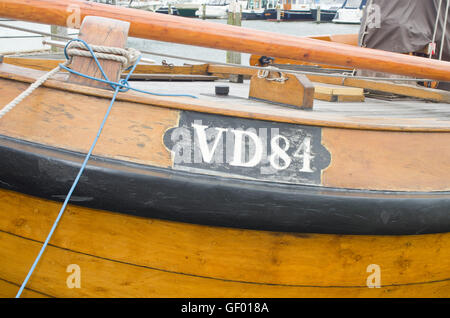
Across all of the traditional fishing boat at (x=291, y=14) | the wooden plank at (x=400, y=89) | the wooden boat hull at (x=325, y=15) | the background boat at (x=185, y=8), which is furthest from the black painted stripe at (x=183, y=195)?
the wooden boat hull at (x=325, y=15)

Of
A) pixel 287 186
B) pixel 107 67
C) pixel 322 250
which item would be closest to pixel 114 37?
pixel 107 67

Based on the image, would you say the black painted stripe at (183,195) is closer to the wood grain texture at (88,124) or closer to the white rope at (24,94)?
the wood grain texture at (88,124)

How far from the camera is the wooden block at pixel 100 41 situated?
6.21 feet

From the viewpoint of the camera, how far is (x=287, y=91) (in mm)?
2781

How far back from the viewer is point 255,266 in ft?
6.50

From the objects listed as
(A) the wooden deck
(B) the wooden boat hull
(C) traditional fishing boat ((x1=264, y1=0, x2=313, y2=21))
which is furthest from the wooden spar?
(B) the wooden boat hull

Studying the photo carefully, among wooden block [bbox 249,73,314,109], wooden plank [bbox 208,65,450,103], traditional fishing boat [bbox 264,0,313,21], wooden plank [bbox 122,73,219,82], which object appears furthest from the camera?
traditional fishing boat [bbox 264,0,313,21]

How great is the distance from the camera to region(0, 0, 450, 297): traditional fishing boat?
1800 millimetres

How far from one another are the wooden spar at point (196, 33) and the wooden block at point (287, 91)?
490 mm

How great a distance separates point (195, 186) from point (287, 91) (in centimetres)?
120

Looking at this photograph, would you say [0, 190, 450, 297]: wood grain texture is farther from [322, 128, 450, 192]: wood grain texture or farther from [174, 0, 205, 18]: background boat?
[174, 0, 205, 18]: background boat

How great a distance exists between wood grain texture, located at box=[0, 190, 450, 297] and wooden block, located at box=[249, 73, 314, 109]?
3.07 ft

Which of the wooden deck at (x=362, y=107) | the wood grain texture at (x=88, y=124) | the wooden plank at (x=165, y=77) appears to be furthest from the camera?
the wooden plank at (x=165, y=77)

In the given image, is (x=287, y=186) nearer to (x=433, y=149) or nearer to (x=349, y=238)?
(x=349, y=238)
